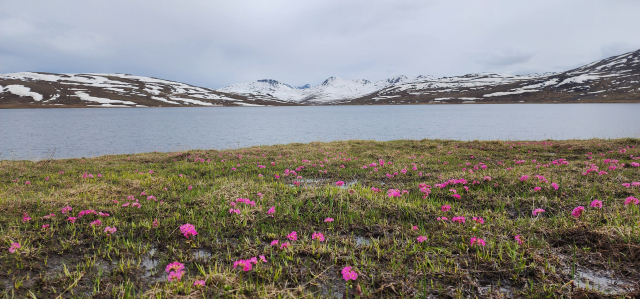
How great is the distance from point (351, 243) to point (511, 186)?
6458 millimetres

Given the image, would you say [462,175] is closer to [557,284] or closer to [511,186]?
[511,186]

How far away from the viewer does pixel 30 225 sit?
6184mm

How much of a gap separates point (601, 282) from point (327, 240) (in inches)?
166

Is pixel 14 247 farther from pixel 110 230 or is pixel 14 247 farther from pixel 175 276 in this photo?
pixel 175 276

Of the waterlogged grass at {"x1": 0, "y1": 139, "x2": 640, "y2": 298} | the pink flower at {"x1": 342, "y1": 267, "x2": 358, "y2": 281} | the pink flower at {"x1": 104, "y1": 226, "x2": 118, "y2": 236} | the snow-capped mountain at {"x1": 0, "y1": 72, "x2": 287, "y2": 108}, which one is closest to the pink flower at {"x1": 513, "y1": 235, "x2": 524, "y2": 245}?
the waterlogged grass at {"x1": 0, "y1": 139, "x2": 640, "y2": 298}

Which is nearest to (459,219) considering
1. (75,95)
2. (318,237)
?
(318,237)

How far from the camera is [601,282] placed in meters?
4.02

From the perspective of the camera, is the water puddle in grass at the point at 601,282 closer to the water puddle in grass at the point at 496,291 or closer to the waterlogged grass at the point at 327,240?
the waterlogged grass at the point at 327,240

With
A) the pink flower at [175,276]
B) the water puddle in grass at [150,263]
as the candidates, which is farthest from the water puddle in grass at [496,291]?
the water puddle in grass at [150,263]

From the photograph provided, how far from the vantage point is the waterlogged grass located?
4078 millimetres

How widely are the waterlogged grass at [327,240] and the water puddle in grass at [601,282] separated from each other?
0.9 inches

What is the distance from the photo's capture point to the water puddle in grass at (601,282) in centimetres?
Result: 375

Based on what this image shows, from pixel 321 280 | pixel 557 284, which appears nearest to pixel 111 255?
pixel 321 280

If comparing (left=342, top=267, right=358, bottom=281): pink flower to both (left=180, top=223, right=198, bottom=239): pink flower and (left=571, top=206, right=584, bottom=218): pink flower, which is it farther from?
(left=571, top=206, right=584, bottom=218): pink flower
